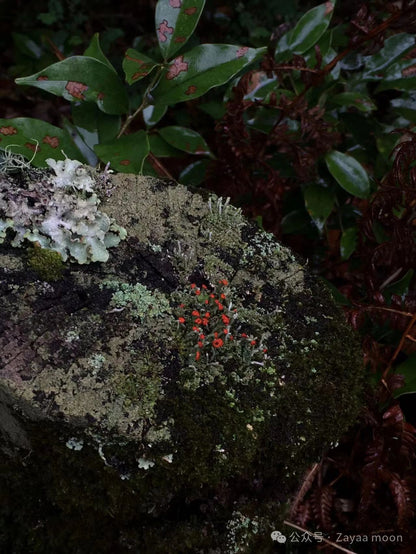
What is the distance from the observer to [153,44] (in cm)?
369

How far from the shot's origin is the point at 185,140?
254cm

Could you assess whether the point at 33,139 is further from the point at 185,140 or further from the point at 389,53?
the point at 389,53

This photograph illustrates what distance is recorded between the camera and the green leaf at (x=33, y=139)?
209 centimetres

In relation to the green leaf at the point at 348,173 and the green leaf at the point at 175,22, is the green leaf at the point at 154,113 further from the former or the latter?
the green leaf at the point at 348,173

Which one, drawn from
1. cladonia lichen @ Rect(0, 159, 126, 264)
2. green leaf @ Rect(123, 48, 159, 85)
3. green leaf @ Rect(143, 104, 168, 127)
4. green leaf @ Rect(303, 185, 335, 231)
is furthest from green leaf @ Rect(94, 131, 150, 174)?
green leaf @ Rect(303, 185, 335, 231)

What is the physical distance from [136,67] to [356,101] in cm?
101

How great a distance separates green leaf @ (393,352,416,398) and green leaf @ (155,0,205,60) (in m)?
1.57

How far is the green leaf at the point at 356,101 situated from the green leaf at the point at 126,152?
3.13 ft

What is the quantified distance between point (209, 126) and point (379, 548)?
8.76 feet

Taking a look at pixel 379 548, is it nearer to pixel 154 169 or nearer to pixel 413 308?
pixel 413 308

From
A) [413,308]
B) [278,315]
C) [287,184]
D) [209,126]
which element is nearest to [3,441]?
[278,315]

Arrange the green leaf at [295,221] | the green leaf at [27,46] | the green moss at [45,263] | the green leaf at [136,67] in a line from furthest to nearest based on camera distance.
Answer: the green leaf at [27,46] < the green leaf at [295,221] < the green leaf at [136,67] < the green moss at [45,263]

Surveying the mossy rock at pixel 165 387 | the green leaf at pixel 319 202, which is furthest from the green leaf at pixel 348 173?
the mossy rock at pixel 165 387

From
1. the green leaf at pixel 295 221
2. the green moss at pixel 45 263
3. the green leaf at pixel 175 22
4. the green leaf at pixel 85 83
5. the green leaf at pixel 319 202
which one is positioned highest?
the green leaf at pixel 175 22
